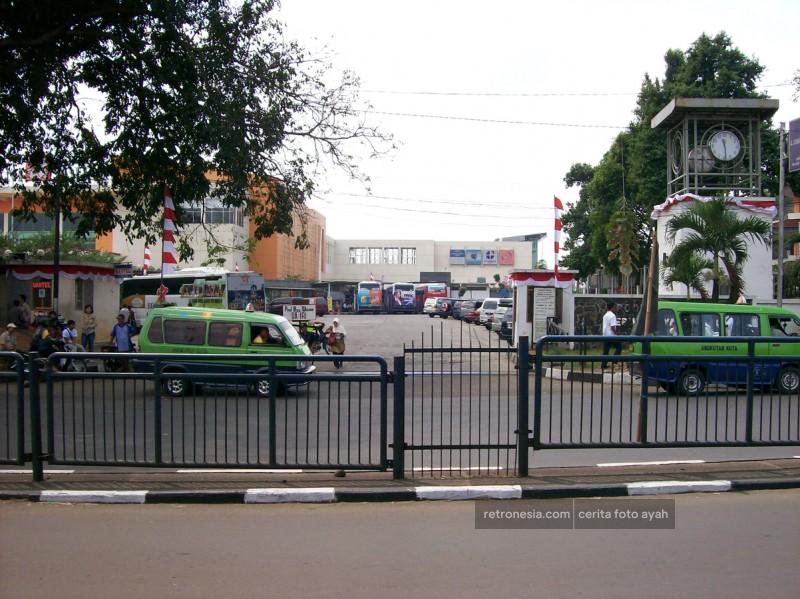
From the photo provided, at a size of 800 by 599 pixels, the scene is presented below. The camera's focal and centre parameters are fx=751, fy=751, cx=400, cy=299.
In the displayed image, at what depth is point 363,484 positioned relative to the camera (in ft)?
23.4

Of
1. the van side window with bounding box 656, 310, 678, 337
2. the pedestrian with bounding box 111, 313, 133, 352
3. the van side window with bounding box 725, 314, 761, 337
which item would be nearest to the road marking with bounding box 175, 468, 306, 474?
the van side window with bounding box 656, 310, 678, 337

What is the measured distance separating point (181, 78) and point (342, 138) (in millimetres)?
3910

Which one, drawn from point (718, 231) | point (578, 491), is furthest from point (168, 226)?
point (718, 231)

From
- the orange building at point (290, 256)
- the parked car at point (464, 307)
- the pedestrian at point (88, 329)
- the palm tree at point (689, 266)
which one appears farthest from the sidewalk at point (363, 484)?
the orange building at point (290, 256)

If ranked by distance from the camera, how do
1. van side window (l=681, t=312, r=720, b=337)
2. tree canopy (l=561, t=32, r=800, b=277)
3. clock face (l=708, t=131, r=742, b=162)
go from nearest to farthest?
van side window (l=681, t=312, r=720, b=337) → clock face (l=708, t=131, r=742, b=162) → tree canopy (l=561, t=32, r=800, b=277)

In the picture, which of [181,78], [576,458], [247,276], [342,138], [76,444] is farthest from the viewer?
[247,276]

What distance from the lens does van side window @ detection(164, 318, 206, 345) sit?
53.3ft

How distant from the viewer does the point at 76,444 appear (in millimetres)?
7621

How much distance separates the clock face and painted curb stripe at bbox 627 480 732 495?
80.1ft

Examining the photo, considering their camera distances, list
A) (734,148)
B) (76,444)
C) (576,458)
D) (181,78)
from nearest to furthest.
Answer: (76,444) < (576,458) < (181,78) < (734,148)

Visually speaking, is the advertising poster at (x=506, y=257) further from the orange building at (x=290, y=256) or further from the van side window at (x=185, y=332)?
the van side window at (x=185, y=332)

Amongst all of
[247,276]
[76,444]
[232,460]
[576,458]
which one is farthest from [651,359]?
[247,276]

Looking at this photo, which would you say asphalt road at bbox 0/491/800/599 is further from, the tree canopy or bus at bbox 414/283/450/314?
bus at bbox 414/283/450/314

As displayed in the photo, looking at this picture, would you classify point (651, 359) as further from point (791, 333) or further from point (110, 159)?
point (110, 159)
